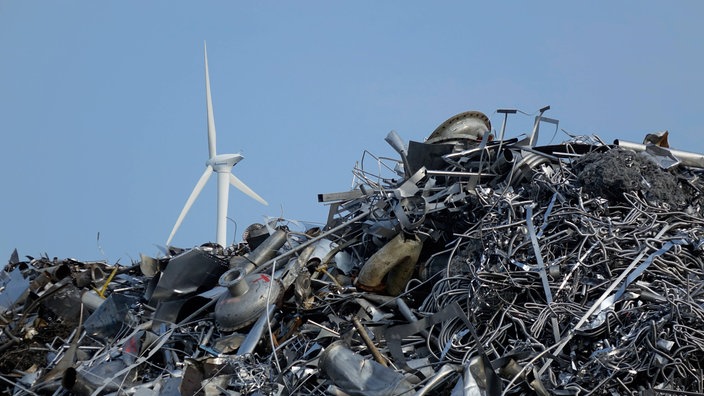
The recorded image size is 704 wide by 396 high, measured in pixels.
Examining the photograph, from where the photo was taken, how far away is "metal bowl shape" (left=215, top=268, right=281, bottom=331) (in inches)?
369

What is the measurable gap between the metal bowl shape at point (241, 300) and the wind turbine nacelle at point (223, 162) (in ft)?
57.5

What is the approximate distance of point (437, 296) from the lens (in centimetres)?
875

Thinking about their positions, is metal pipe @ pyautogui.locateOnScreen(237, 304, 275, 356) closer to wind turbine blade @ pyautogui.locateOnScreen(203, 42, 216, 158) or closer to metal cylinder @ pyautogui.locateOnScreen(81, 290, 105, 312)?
metal cylinder @ pyautogui.locateOnScreen(81, 290, 105, 312)

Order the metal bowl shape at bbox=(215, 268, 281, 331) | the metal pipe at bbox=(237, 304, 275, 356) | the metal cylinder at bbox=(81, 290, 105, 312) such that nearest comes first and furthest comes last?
the metal pipe at bbox=(237, 304, 275, 356)
the metal bowl shape at bbox=(215, 268, 281, 331)
the metal cylinder at bbox=(81, 290, 105, 312)

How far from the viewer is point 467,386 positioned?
22.4ft

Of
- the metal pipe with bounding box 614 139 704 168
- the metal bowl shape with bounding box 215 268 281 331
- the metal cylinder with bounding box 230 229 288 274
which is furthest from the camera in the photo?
the metal cylinder with bounding box 230 229 288 274

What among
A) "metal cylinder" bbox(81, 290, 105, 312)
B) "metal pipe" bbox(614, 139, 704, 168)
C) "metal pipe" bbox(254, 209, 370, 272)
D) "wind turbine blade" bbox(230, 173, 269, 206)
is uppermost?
"metal pipe" bbox(614, 139, 704, 168)

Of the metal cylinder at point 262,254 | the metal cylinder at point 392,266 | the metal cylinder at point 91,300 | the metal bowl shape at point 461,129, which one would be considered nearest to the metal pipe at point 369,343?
the metal cylinder at point 392,266

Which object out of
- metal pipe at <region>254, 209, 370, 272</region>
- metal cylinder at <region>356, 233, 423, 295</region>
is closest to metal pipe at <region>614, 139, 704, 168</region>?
metal cylinder at <region>356, 233, 423, 295</region>

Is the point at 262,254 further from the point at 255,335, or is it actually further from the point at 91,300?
the point at 91,300

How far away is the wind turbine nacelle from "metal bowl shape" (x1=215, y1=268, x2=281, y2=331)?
17.5m

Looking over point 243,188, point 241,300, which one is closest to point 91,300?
point 241,300

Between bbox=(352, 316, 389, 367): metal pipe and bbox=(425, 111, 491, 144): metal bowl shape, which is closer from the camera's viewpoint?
bbox=(352, 316, 389, 367): metal pipe

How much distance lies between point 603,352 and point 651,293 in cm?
79
